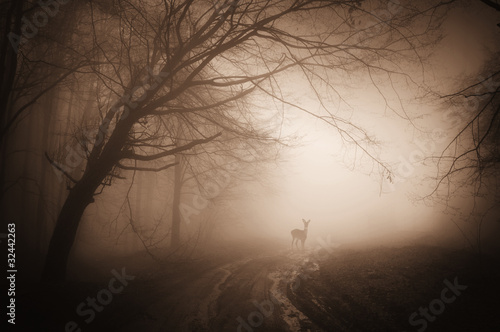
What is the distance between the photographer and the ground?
190 inches

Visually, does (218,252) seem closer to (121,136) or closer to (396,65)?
(121,136)

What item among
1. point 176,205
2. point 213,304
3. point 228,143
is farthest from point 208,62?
point 176,205

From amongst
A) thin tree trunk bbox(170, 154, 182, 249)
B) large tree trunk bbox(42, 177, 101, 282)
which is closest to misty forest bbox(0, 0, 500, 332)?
large tree trunk bbox(42, 177, 101, 282)

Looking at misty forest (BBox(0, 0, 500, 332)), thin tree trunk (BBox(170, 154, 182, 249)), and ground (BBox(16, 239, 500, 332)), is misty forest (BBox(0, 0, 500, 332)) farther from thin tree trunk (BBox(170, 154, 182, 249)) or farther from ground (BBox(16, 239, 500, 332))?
thin tree trunk (BBox(170, 154, 182, 249))

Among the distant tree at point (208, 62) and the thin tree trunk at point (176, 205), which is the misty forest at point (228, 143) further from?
the thin tree trunk at point (176, 205)

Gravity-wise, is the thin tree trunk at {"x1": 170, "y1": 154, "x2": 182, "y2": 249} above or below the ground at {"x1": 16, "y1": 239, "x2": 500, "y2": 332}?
above

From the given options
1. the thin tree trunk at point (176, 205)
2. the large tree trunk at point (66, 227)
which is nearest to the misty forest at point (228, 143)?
the large tree trunk at point (66, 227)

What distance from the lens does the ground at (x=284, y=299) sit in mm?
4828

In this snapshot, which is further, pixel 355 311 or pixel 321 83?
pixel 355 311

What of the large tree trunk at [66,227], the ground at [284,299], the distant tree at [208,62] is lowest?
the ground at [284,299]

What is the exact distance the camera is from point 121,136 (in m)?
5.02

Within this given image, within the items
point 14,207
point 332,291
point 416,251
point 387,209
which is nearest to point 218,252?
point 332,291

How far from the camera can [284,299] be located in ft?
22.8

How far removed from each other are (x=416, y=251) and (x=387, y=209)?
42.5 m
